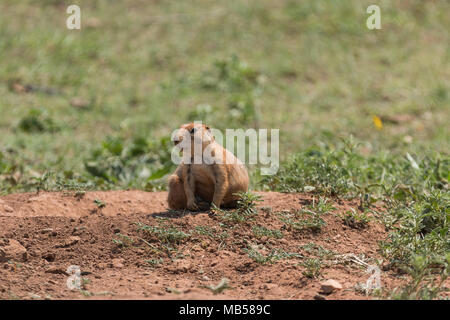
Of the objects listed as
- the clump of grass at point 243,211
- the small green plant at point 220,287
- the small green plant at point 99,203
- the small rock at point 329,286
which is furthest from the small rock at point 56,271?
the small rock at point 329,286

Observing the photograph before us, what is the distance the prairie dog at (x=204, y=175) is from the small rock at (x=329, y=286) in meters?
1.27

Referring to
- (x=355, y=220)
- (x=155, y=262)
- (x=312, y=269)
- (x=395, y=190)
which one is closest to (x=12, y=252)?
(x=155, y=262)

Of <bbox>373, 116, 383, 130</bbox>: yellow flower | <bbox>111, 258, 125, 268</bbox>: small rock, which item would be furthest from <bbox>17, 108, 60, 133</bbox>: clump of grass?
<bbox>111, 258, 125, 268</bbox>: small rock

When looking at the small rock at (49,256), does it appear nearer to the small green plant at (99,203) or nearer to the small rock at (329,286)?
the small green plant at (99,203)

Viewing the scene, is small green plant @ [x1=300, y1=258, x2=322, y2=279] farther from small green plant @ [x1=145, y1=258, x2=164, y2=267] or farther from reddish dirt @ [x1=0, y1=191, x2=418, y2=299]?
small green plant @ [x1=145, y1=258, x2=164, y2=267]

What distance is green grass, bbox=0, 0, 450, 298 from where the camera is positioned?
5977 mm

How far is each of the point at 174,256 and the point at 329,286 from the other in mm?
1075

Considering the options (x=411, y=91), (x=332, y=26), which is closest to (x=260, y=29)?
(x=332, y=26)

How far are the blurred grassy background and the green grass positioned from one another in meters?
0.03

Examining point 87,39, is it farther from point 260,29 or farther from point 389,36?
point 389,36

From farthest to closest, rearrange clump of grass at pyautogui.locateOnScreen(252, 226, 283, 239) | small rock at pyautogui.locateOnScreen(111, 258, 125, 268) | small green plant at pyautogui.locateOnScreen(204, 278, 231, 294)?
clump of grass at pyautogui.locateOnScreen(252, 226, 283, 239) → small rock at pyautogui.locateOnScreen(111, 258, 125, 268) → small green plant at pyautogui.locateOnScreen(204, 278, 231, 294)

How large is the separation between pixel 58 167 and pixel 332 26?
6034mm

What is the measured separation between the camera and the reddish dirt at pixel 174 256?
353 centimetres

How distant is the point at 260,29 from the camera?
425 inches
